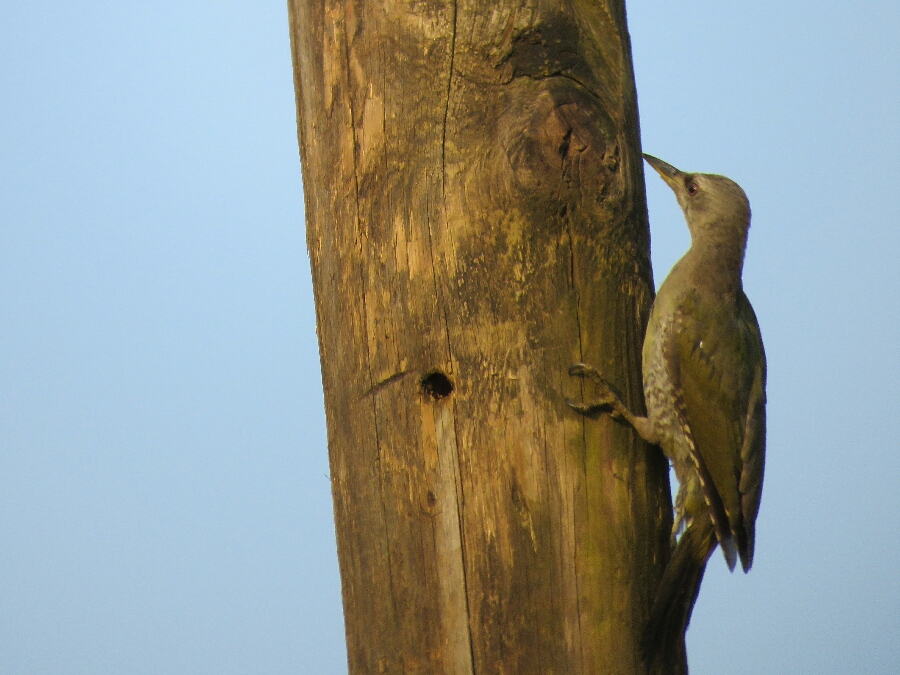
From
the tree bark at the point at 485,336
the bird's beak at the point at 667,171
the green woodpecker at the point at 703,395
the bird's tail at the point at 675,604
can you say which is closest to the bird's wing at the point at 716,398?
the green woodpecker at the point at 703,395

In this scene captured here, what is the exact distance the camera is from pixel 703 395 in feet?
8.32

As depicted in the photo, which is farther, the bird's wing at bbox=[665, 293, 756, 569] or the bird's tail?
the bird's wing at bbox=[665, 293, 756, 569]

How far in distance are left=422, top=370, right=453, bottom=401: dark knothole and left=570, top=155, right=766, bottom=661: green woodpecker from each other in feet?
0.90

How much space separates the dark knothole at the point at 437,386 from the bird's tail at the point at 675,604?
625 millimetres

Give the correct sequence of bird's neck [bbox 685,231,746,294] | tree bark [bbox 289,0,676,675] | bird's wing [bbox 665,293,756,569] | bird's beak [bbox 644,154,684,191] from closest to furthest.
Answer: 1. tree bark [bbox 289,0,676,675]
2. bird's wing [bbox 665,293,756,569]
3. bird's neck [bbox 685,231,746,294]
4. bird's beak [bbox 644,154,684,191]

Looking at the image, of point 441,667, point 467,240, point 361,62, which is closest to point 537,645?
point 441,667

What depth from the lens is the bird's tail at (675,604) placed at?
1981mm

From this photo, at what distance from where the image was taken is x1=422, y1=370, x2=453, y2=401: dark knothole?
6.54 ft

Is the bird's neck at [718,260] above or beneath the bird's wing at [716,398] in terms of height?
above

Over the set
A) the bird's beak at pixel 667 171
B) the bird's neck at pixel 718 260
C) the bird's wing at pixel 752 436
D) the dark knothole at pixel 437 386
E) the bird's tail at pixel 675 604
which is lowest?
the bird's tail at pixel 675 604

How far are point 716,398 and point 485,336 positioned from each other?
910 millimetres

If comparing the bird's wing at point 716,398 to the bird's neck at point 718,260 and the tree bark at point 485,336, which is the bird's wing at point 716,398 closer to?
the bird's neck at point 718,260

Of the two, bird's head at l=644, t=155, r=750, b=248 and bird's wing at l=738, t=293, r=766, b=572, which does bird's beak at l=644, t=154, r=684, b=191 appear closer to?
bird's head at l=644, t=155, r=750, b=248

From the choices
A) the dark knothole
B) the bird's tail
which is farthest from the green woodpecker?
the dark knothole
